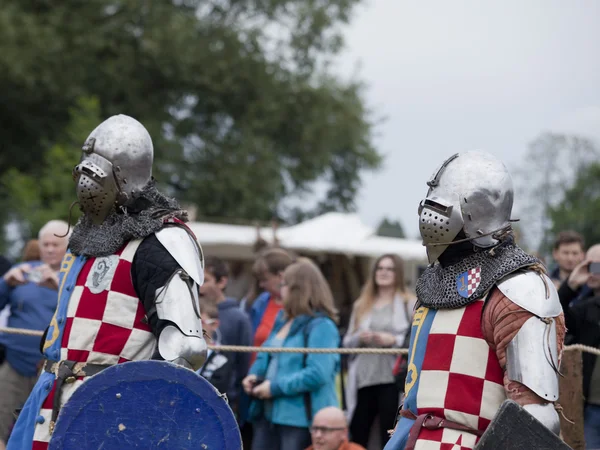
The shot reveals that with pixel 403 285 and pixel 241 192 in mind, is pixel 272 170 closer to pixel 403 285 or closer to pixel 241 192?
pixel 241 192

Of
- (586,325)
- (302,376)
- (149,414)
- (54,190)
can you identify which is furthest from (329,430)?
(54,190)

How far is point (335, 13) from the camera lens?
23.0 metres

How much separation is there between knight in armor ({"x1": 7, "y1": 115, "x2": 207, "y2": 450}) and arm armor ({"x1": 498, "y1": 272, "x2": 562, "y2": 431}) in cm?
120

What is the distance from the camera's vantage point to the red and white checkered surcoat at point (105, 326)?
3.84m

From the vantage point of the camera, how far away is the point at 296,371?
6.15 m

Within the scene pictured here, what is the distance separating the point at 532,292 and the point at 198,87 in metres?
19.0

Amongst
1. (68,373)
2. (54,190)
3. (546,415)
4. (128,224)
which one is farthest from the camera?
(54,190)

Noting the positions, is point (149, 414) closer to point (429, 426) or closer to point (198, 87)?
point (429, 426)

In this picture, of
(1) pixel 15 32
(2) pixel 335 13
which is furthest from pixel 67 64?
(2) pixel 335 13

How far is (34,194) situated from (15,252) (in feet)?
4.77

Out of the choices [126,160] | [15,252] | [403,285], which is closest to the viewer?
[126,160]

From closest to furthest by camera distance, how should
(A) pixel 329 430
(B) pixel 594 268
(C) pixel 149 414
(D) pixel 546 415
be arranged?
1. (D) pixel 546 415
2. (C) pixel 149 414
3. (A) pixel 329 430
4. (B) pixel 594 268

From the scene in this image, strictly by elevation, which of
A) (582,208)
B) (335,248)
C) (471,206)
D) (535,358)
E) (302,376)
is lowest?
(302,376)

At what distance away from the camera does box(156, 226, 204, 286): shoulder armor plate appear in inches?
151
